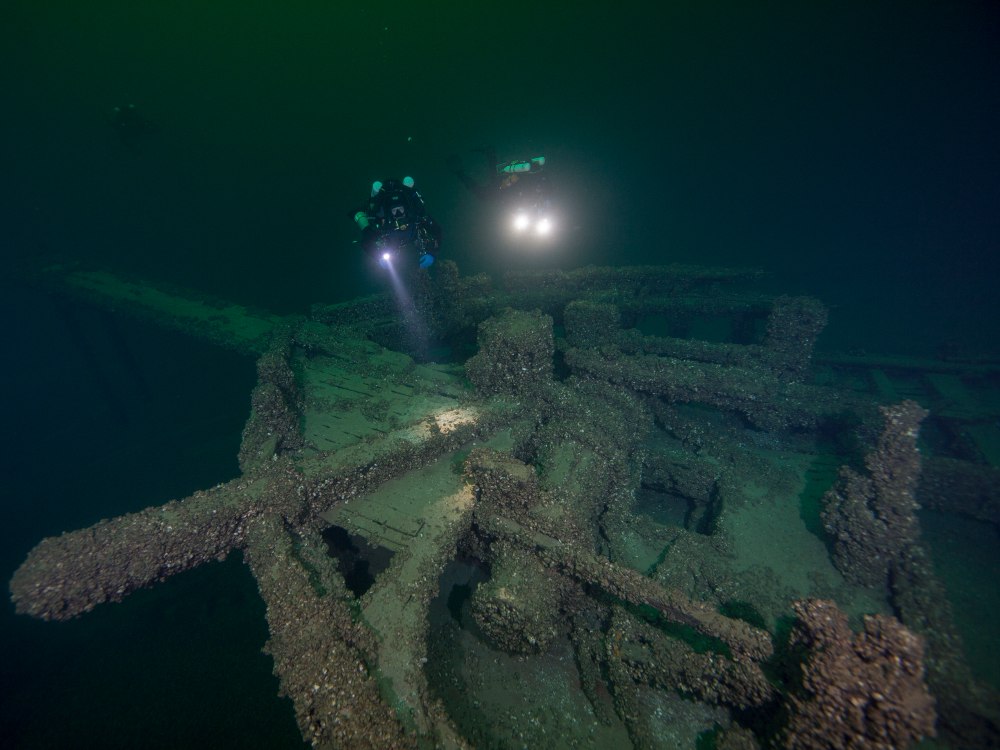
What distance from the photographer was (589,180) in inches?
2308

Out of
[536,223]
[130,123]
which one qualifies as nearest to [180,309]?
[536,223]

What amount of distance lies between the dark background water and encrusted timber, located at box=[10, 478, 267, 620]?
3.12 meters

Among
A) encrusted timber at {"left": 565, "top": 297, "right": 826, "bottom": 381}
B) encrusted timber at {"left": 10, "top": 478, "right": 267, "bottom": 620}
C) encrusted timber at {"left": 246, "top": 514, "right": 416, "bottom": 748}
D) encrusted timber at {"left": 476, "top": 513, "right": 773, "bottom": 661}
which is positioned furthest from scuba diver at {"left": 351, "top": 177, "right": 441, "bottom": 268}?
encrusted timber at {"left": 476, "top": 513, "right": 773, "bottom": 661}

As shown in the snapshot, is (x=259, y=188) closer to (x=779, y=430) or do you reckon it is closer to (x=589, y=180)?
(x=589, y=180)

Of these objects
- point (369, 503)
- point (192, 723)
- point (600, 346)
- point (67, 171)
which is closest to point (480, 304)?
point (600, 346)

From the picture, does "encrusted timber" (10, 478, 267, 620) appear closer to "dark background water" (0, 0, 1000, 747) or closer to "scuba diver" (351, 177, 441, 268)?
"dark background water" (0, 0, 1000, 747)

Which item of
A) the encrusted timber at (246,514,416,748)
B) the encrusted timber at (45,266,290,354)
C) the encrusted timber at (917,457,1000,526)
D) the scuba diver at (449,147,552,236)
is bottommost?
the encrusted timber at (917,457,1000,526)

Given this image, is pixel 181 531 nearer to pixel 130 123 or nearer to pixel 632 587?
pixel 632 587

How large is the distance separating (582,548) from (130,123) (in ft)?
112

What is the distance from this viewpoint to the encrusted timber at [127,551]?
3406 millimetres

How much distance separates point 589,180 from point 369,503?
64.0 meters

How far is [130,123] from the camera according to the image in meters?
22.9

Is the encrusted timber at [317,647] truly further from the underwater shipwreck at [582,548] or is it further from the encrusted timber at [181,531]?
the encrusted timber at [181,531]

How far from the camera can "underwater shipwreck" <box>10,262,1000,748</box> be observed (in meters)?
2.92
